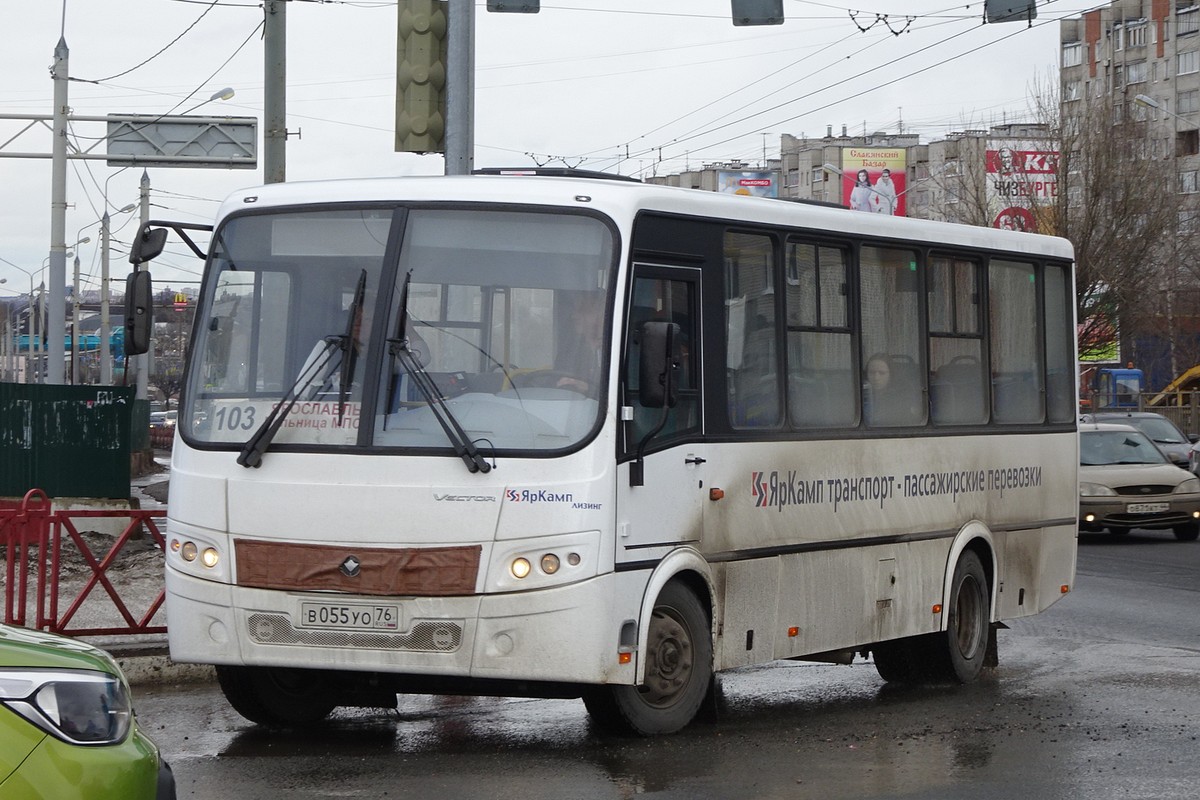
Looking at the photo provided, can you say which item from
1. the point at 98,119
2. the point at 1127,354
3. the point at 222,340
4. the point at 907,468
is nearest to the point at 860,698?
the point at 907,468

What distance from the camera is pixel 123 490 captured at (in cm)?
2347

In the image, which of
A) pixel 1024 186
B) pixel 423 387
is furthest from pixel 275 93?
pixel 1024 186

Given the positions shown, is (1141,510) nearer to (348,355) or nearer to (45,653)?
(348,355)

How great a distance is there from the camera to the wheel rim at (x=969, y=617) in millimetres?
11688

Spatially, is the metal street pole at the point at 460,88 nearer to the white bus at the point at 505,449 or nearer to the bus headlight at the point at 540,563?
the white bus at the point at 505,449

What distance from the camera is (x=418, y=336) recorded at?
848 cm

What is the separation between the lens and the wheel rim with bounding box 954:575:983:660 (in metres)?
11.7

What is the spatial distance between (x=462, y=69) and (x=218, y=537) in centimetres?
611

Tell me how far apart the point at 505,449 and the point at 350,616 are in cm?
99

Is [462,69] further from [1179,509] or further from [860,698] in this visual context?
[1179,509]

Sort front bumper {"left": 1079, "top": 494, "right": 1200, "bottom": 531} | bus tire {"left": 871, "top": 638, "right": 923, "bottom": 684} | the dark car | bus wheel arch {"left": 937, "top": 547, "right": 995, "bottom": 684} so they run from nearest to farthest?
bus wheel arch {"left": 937, "top": 547, "right": 995, "bottom": 684}
bus tire {"left": 871, "top": 638, "right": 923, "bottom": 684}
front bumper {"left": 1079, "top": 494, "right": 1200, "bottom": 531}
the dark car

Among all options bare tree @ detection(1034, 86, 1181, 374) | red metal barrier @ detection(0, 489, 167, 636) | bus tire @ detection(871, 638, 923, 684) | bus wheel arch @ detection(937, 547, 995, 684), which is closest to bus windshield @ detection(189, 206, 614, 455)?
red metal barrier @ detection(0, 489, 167, 636)

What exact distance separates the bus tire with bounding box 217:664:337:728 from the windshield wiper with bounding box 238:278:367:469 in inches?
44.0

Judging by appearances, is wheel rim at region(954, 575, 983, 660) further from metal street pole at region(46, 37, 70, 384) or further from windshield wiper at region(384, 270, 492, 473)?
metal street pole at region(46, 37, 70, 384)
